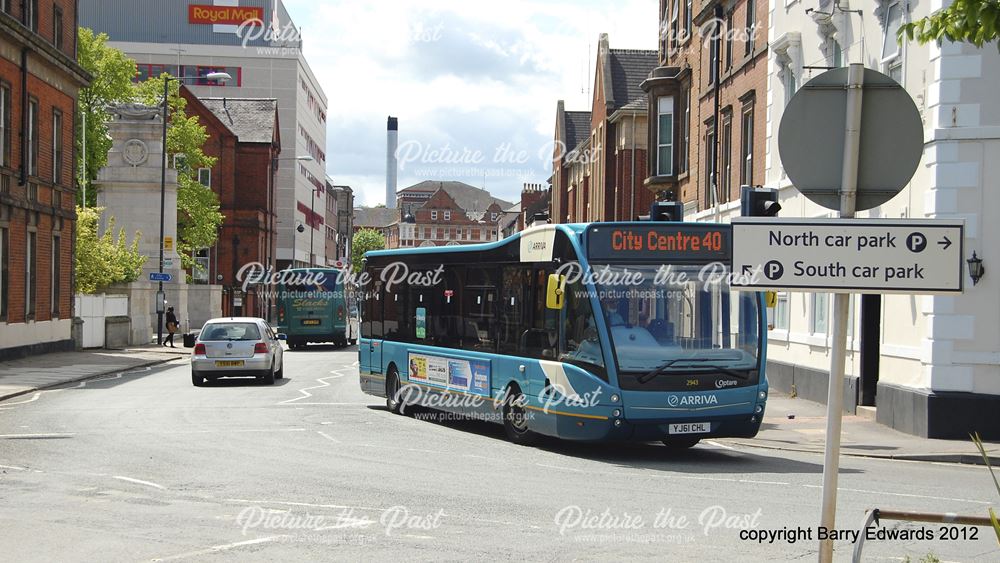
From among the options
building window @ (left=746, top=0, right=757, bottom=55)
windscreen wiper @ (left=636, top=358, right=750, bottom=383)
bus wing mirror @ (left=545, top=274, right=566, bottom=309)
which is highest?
building window @ (left=746, top=0, right=757, bottom=55)

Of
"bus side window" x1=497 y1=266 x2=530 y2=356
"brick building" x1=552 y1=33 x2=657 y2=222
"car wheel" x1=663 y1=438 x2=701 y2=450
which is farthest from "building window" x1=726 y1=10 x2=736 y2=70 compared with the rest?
"brick building" x1=552 y1=33 x2=657 y2=222

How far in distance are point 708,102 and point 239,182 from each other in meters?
55.1

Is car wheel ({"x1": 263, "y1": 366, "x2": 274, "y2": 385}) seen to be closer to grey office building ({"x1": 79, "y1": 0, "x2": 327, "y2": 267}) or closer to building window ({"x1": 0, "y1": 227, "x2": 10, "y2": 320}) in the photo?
building window ({"x1": 0, "y1": 227, "x2": 10, "y2": 320})

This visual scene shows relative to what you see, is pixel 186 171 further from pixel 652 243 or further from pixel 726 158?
pixel 652 243

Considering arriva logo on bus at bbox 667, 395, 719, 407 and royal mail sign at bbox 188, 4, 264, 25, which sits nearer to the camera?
arriva logo on bus at bbox 667, 395, 719, 407

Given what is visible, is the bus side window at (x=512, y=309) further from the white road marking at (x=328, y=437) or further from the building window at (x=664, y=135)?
the building window at (x=664, y=135)

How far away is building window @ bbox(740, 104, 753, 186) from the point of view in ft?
94.7

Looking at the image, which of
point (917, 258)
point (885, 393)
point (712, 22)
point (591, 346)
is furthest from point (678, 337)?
point (712, 22)

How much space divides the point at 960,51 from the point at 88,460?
13.4m

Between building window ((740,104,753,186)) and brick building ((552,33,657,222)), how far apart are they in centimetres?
2067

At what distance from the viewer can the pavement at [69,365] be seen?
85.0ft

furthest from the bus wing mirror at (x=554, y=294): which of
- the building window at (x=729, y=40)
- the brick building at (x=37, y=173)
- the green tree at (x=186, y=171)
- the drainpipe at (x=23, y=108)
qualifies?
the green tree at (x=186, y=171)

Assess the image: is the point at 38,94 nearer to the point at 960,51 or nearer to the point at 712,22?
the point at 712,22

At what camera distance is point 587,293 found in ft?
47.2
